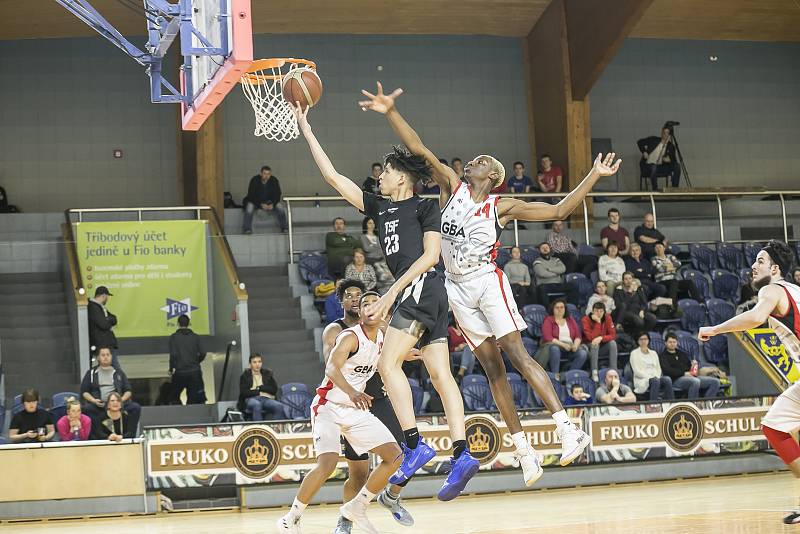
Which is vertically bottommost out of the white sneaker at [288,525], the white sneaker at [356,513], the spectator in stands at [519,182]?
the white sneaker at [288,525]

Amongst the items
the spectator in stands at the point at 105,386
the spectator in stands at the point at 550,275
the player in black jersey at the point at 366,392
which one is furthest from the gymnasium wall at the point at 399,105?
the player in black jersey at the point at 366,392

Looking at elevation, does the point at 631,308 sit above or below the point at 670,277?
below

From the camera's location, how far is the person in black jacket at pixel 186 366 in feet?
52.0

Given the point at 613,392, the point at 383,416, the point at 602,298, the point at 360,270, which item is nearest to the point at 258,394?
the point at 360,270

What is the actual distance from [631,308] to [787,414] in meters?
8.12

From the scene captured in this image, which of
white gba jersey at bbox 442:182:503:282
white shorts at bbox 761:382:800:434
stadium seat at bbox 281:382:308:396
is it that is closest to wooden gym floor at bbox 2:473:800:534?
white shorts at bbox 761:382:800:434

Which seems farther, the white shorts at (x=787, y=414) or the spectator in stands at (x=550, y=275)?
the spectator in stands at (x=550, y=275)

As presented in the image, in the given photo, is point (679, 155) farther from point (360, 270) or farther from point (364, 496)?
point (364, 496)

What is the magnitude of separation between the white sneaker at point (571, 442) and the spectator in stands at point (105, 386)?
25.4 ft

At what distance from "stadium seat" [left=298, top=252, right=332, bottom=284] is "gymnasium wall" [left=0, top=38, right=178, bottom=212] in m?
4.67

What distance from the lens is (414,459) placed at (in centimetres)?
743

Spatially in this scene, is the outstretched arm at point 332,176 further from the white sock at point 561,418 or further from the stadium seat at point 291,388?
the stadium seat at point 291,388

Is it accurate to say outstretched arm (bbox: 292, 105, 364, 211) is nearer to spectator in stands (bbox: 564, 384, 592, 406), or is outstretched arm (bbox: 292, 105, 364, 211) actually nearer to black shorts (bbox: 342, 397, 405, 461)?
black shorts (bbox: 342, 397, 405, 461)

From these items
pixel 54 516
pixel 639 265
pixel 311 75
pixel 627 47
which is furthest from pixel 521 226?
pixel 311 75
